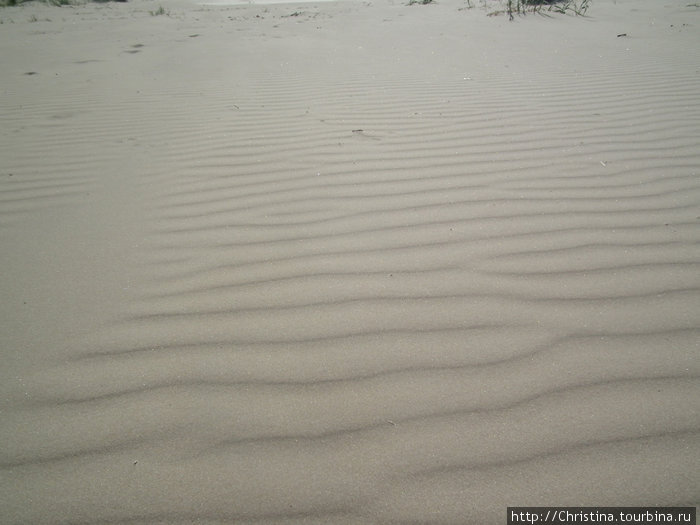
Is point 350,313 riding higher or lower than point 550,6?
lower

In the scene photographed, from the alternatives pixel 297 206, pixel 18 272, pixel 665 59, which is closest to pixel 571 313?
pixel 297 206

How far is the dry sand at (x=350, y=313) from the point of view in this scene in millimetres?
1195

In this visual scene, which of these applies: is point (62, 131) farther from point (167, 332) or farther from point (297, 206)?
point (167, 332)

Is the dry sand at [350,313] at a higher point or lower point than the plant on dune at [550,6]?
lower

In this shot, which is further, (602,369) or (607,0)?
(607,0)

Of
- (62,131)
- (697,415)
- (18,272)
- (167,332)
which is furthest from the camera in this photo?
(62,131)

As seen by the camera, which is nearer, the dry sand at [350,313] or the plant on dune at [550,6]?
the dry sand at [350,313]

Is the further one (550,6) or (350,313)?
(550,6)

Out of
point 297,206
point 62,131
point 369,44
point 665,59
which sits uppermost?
point 369,44

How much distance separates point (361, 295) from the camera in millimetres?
1809

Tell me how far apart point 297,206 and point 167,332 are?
42.2 inches

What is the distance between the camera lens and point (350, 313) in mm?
1724

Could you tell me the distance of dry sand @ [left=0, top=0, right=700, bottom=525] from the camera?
1195 mm

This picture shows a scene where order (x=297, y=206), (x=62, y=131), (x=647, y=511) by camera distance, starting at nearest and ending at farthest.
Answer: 1. (x=647, y=511)
2. (x=297, y=206)
3. (x=62, y=131)
